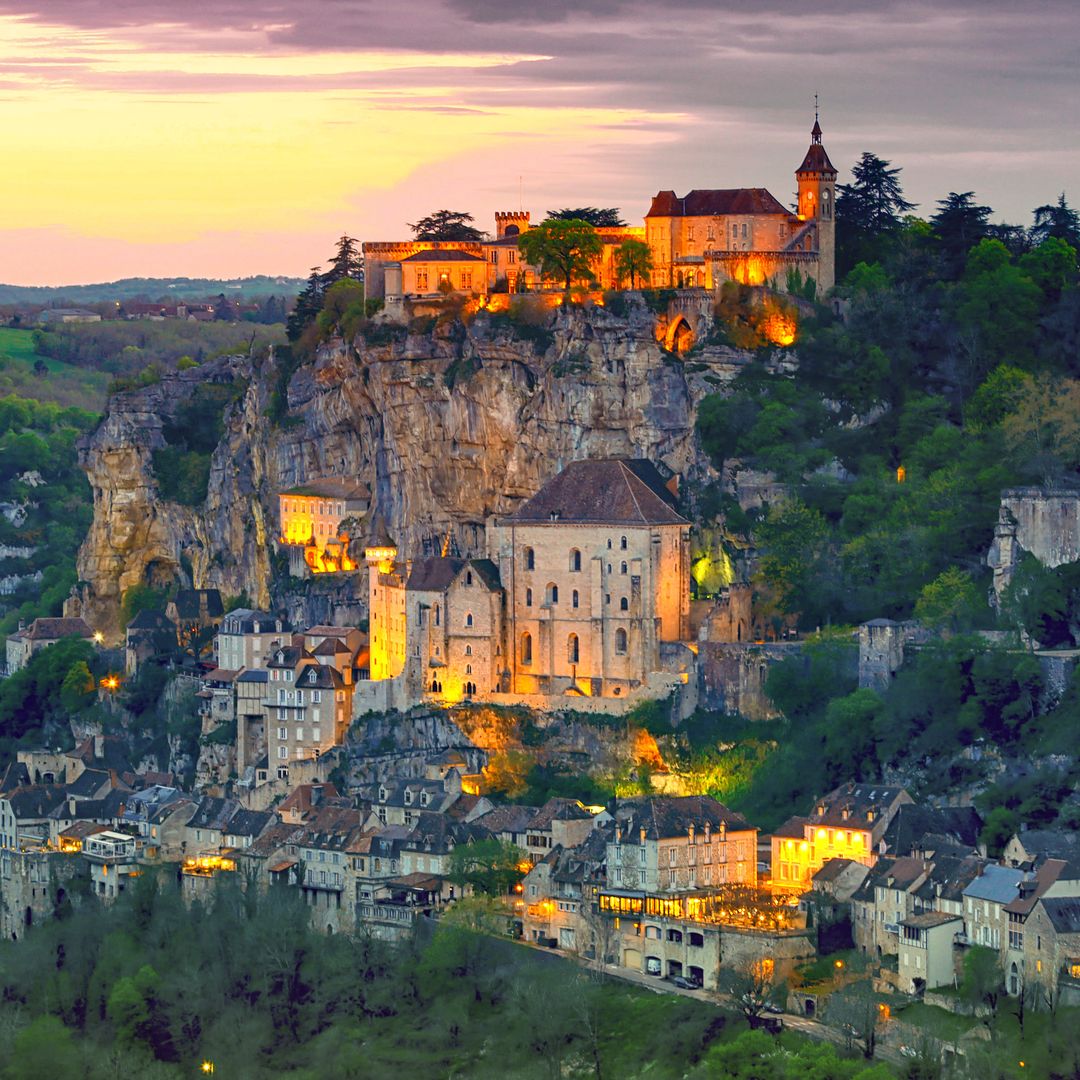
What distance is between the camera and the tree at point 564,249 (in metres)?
125

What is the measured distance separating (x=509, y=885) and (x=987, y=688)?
1502 cm

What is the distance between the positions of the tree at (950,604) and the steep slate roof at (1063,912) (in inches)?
754

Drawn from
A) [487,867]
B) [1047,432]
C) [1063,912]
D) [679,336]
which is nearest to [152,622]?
[679,336]

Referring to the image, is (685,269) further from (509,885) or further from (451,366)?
(509,885)

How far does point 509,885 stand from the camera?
335 feet

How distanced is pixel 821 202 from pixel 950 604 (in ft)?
75.8

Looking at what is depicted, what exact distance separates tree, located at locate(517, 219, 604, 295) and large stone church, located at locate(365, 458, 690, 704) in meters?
11.7

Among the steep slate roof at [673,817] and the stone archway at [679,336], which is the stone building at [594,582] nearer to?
the stone archway at [679,336]

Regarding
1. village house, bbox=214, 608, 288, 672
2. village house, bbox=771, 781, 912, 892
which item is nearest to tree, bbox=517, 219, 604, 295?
village house, bbox=214, 608, 288, 672

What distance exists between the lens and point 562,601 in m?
113

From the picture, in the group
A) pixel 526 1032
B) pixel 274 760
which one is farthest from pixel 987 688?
pixel 274 760

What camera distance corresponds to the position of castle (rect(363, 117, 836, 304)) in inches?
4938

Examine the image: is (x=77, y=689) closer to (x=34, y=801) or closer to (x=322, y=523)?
(x=322, y=523)

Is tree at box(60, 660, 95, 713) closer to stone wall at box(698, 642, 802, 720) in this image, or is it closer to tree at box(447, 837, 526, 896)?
stone wall at box(698, 642, 802, 720)
